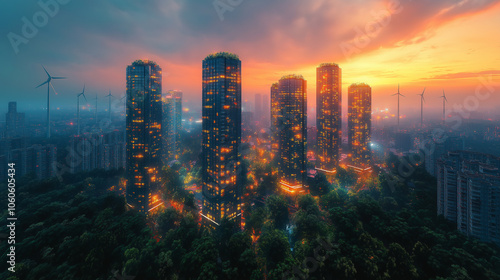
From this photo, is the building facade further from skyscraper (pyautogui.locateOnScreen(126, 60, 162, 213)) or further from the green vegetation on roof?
skyscraper (pyautogui.locateOnScreen(126, 60, 162, 213))

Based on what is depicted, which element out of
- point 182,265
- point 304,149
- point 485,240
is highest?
point 304,149

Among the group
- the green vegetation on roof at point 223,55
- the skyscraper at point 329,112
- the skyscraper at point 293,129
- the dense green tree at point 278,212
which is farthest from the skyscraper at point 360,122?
the green vegetation on roof at point 223,55

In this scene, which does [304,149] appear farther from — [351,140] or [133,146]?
[133,146]

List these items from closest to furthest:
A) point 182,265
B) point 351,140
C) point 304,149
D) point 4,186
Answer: point 182,265
point 4,186
point 304,149
point 351,140

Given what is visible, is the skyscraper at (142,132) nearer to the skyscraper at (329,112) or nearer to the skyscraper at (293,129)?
the skyscraper at (293,129)

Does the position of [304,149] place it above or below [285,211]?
above

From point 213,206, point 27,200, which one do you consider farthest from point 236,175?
point 27,200

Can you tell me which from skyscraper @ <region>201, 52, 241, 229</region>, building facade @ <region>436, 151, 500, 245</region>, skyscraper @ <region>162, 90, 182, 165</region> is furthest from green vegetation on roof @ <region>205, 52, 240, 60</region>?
skyscraper @ <region>162, 90, 182, 165</region>
